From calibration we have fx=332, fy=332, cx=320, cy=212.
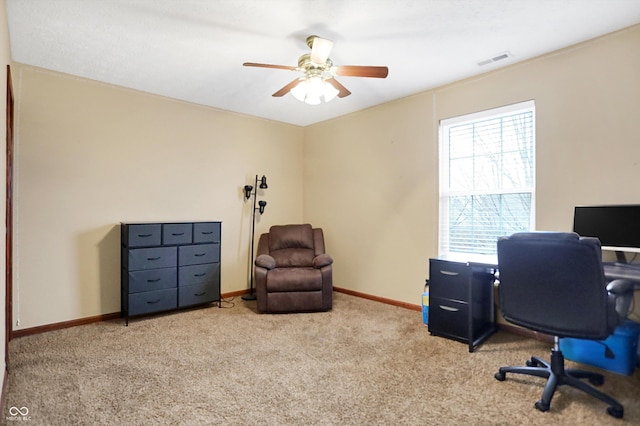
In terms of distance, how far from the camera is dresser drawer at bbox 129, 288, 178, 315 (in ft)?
11.1

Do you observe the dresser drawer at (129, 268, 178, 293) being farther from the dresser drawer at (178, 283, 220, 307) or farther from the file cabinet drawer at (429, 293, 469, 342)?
the file cabinet drawer at (429, 293, 469, 342)

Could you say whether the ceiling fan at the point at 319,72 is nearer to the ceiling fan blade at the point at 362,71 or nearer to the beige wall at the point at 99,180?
the ceiling fan blade at the point at 362,71

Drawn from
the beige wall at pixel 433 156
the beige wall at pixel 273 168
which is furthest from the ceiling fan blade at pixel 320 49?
the beige wall at pixel 273 168

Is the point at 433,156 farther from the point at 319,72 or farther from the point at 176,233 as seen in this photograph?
the point at 176,233

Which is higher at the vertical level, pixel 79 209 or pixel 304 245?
pixel 79 209

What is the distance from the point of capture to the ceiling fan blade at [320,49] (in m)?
2.40

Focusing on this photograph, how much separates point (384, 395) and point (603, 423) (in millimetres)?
1172

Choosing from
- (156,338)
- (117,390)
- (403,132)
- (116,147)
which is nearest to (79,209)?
(116,147)

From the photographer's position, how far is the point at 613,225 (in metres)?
2.39

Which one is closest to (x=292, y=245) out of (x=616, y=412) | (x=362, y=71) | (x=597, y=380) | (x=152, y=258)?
(x=152, y=258)

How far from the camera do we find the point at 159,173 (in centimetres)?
393

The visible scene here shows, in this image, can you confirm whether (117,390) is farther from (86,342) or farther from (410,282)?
(410,282)

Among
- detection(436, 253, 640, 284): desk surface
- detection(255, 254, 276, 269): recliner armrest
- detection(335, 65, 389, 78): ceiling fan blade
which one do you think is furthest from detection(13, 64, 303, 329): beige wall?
detection(436, 253, 640, 284): desk surface

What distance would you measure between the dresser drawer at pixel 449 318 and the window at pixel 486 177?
74 cm
